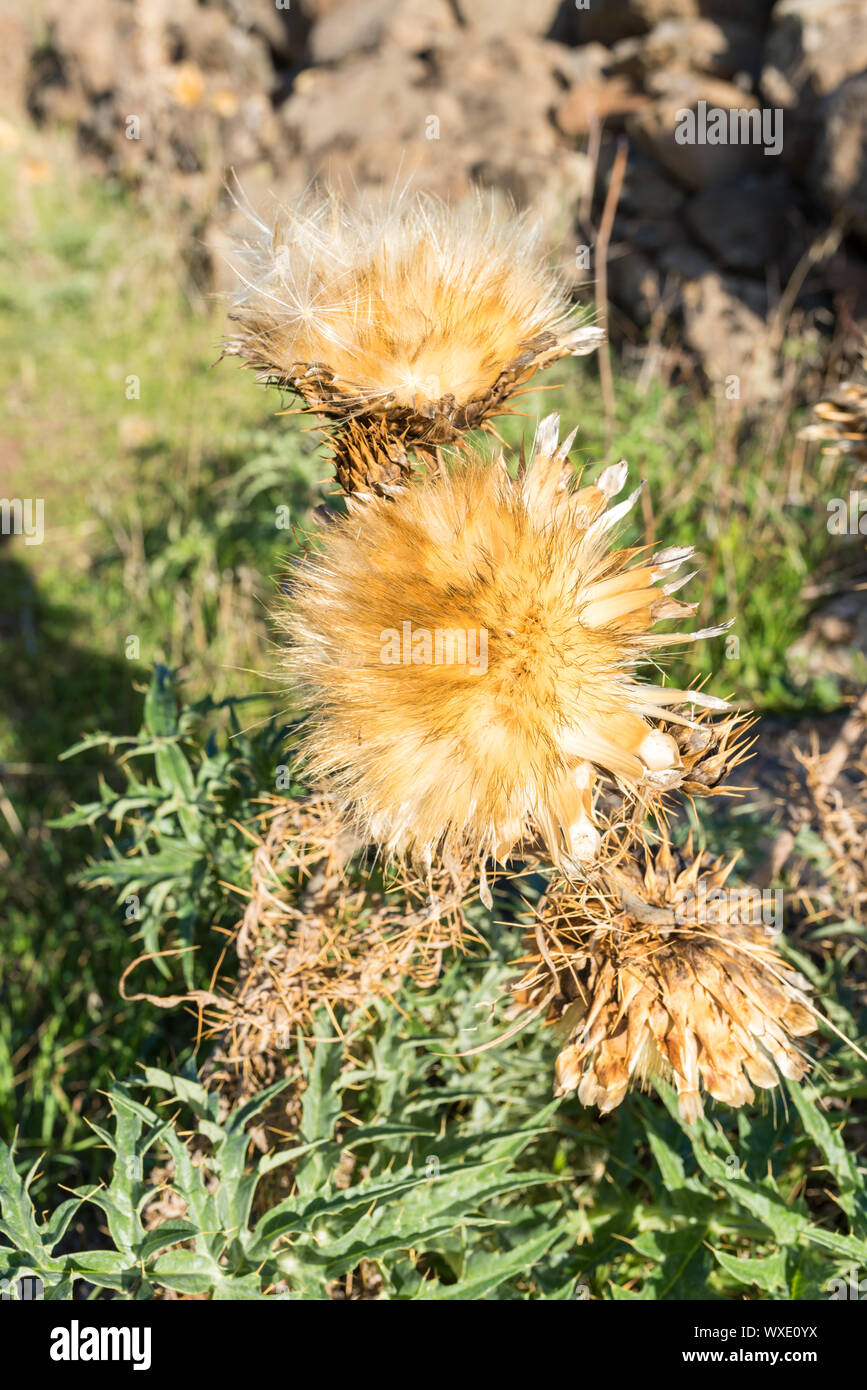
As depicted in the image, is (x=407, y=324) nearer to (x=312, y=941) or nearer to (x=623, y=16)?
(x=312, y=941)

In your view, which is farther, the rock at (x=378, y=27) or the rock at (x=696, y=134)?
the rock at (x=378, y=27)

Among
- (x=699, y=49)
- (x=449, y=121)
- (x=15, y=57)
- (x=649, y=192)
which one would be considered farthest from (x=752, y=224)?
(x=15, y=57)

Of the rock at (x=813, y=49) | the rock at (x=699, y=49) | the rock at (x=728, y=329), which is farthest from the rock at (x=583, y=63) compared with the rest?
the rock at (x=728, y=329)

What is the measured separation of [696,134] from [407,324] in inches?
195

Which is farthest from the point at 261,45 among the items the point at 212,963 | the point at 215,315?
the point at 212,963

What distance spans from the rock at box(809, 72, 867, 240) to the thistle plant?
3.84 meters

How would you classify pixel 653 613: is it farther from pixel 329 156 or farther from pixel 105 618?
pixel 329 156

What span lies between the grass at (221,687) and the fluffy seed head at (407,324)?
9.6 inches

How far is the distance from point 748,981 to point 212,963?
4.52 feet

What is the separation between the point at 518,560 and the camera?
126cm

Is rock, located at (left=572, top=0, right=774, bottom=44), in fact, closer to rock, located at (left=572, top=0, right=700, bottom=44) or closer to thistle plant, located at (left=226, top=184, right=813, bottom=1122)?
rock, located at (left=572, top=0, right=700, bottom=44)

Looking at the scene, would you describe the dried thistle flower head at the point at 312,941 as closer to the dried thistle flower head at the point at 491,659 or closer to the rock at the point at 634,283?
the dried thistle flower head at the point at 491,659

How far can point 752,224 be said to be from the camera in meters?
5.37

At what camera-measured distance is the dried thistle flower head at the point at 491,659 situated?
125cm
